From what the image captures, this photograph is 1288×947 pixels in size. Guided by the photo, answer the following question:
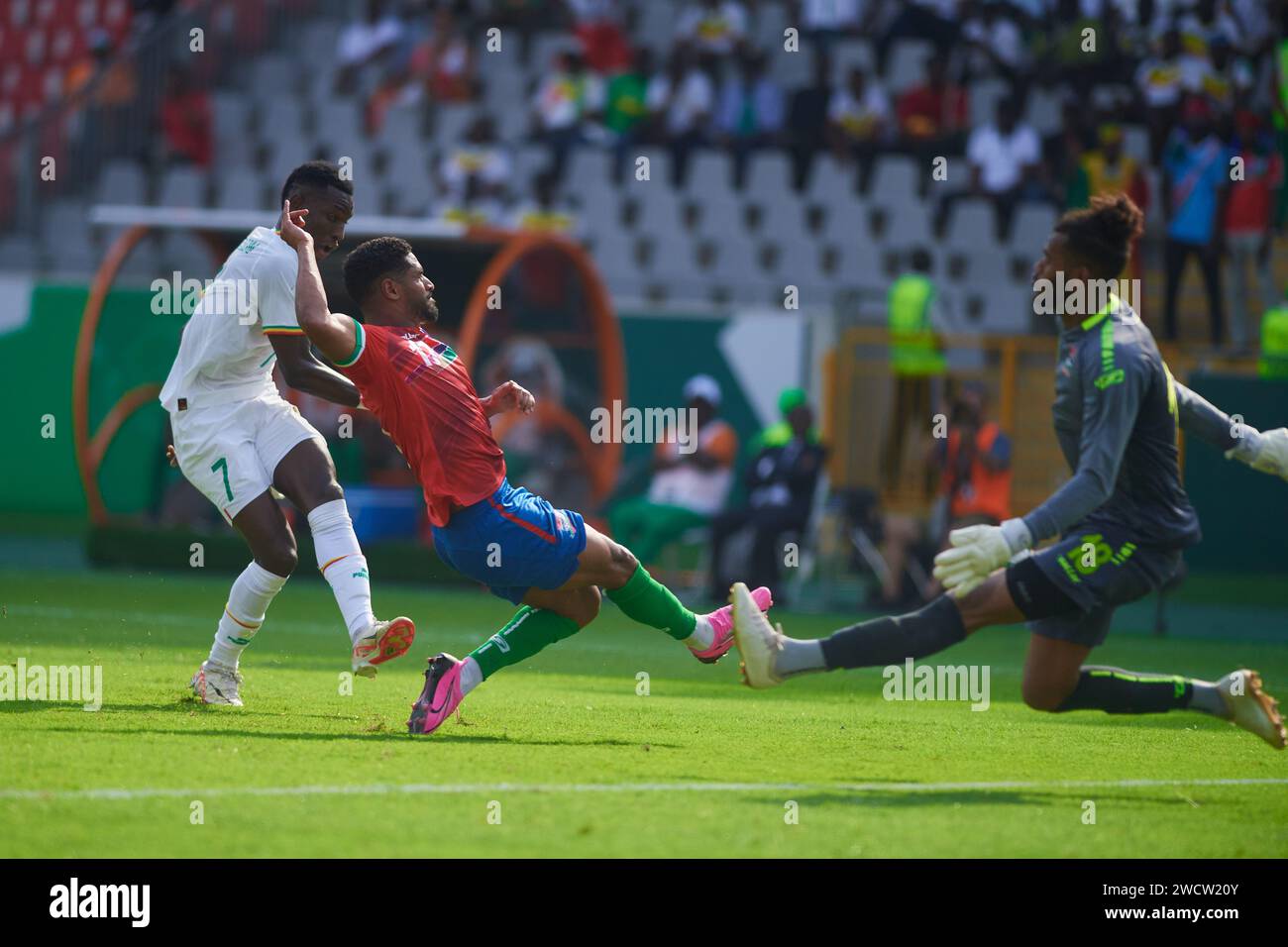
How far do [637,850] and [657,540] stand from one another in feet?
36.1

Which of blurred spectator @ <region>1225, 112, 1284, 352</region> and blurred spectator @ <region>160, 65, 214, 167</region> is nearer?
blurred spectator @ <region>1225, 112, 1284, 352</region>

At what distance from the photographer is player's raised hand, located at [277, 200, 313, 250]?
758cm

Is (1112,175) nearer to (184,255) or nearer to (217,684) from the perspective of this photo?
(184,255)

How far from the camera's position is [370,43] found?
24.1 meters

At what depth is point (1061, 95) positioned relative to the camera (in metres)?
21.7

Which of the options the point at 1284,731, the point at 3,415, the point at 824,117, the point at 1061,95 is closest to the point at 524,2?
the point at 824,117

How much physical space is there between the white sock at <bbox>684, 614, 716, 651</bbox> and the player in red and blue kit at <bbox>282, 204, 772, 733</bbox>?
27 cm

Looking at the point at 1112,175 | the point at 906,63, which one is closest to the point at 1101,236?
the point at 1112,175

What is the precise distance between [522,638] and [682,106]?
15.5m

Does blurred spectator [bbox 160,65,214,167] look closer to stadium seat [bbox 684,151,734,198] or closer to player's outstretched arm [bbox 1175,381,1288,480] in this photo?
stadium seat [bbox 684,151,734,198]

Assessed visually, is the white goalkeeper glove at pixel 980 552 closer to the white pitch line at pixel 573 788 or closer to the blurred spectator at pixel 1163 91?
the white pitch line at pixel 573 788

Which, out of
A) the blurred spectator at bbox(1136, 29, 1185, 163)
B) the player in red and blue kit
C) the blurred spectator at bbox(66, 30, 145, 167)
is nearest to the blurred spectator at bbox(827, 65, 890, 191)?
the blurred spectator at bbox(1136, 29, 1185, 163)

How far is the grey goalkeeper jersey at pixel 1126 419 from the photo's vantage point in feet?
22.0

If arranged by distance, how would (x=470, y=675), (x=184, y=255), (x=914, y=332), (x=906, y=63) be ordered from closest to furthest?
(x=470, y=675) → (x=914, y=332) → (x=184, y=255) → (x=906, y=63)
